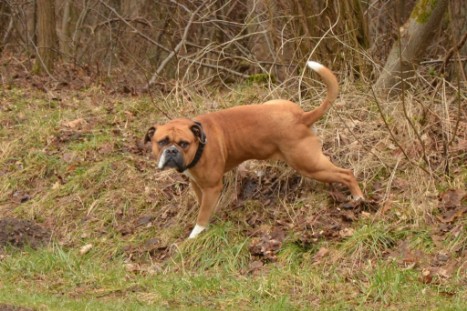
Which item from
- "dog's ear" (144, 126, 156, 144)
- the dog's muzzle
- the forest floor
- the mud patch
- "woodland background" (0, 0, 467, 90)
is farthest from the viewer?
"woodland background" (0, 0, 467, 90)

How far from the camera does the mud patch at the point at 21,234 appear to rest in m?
9.83

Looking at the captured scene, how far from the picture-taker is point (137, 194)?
10.8 m

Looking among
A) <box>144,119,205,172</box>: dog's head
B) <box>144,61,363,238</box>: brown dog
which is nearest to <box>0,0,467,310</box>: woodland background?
<box>144,61,363,238</box>: brown dog

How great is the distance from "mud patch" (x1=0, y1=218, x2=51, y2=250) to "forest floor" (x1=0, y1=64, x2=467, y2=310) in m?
0.02

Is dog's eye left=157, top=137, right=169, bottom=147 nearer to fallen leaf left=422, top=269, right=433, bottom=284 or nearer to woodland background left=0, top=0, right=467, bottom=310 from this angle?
woodland background left=0, top=0, right=467, bottom=310

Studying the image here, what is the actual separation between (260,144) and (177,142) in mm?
980

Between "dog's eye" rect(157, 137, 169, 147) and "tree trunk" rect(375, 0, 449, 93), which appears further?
"tree trunk" rect(375, 0, 449, 93)

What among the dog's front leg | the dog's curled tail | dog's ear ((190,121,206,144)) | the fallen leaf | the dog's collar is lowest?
the dog's front leg

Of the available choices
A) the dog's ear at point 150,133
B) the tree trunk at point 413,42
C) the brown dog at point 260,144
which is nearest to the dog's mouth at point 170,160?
the brown dog at point 260,144

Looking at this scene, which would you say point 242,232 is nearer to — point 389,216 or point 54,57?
point 389,216

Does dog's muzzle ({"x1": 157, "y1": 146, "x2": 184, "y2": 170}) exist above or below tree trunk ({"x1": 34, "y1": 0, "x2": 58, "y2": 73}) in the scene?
above

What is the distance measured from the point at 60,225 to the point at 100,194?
2.29 ft

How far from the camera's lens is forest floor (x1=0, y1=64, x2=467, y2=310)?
780 cm

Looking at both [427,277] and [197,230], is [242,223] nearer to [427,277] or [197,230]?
[197,230]
